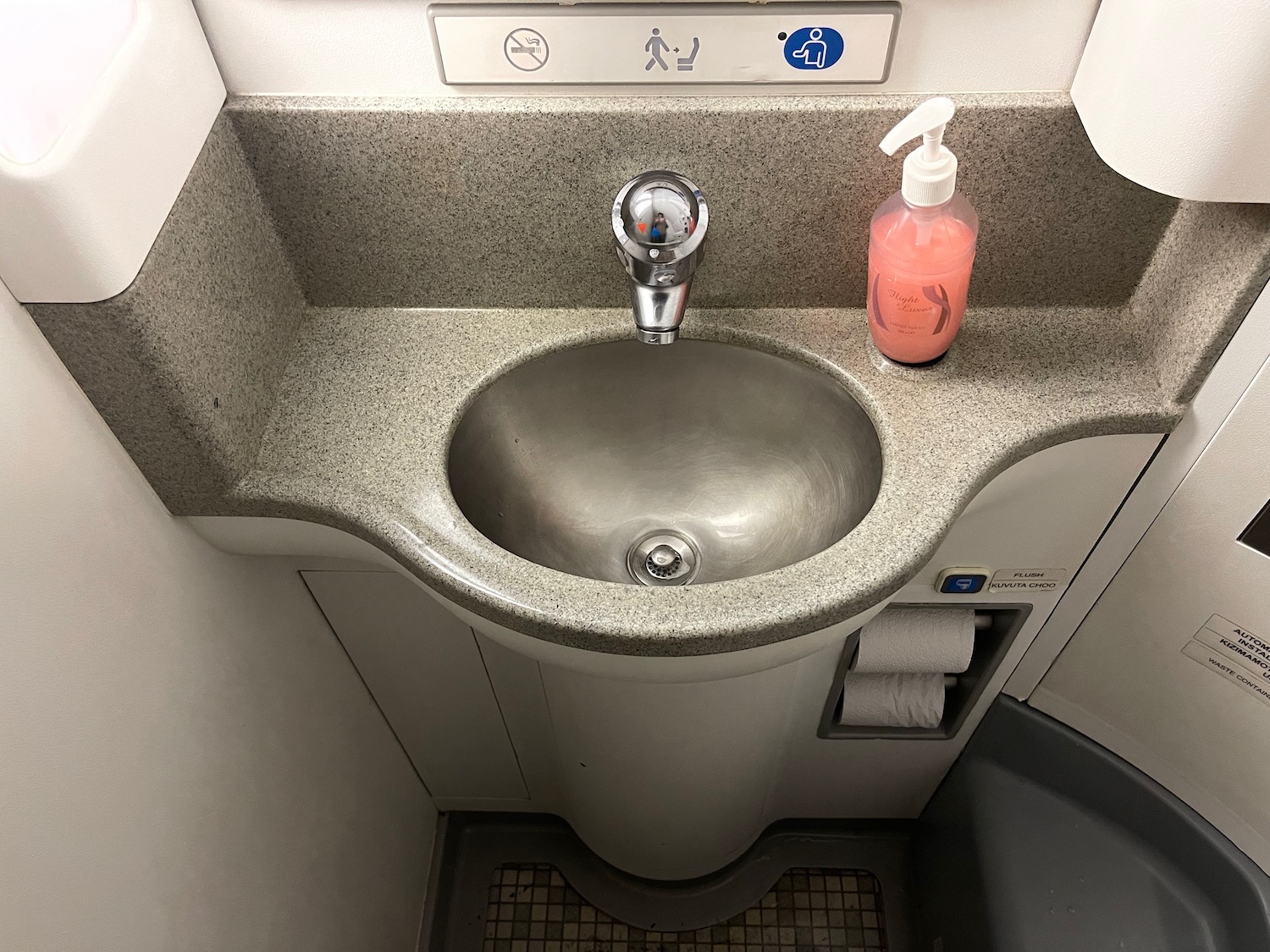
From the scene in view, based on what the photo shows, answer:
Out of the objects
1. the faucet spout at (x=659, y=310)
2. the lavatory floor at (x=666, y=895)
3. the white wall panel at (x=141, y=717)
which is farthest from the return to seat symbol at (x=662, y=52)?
the lavatory floor at (x=666, y=895)

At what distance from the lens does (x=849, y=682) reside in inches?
42.9

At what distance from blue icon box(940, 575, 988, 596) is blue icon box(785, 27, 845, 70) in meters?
0.52

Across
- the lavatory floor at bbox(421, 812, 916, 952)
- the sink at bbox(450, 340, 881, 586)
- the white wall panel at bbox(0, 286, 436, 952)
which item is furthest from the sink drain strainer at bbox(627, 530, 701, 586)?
the lavatory floor at bbox(421, 812, 916, 952)

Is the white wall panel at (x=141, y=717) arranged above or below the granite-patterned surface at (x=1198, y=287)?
below

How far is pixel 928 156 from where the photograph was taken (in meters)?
0.69

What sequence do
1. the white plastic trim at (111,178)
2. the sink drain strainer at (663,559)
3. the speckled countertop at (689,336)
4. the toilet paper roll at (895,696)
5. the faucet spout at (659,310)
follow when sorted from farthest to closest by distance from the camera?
the toilet paper roll at (895,696)
the sink drain strainer at (663,559)
the faucet spout at (659,310)
the speckled countertop at (689,336)
the white plastic trim at (111,178)

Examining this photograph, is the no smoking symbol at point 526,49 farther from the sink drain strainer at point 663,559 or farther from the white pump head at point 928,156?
the sink drain strainer at point 663,559

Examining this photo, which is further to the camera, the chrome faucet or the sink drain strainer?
the sink drain strainer

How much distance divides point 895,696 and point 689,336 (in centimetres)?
53

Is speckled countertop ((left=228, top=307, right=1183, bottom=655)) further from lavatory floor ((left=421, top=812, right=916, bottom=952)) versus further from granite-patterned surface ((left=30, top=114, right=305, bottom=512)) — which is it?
lavatory floor ((left=421, top=812, right=916, bottom=952))

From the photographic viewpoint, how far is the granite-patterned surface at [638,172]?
0.76 m

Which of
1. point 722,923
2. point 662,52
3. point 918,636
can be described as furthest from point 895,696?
point 662,52

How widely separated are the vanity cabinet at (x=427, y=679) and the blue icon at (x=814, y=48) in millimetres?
594

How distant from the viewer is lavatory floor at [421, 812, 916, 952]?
133 centimetres
